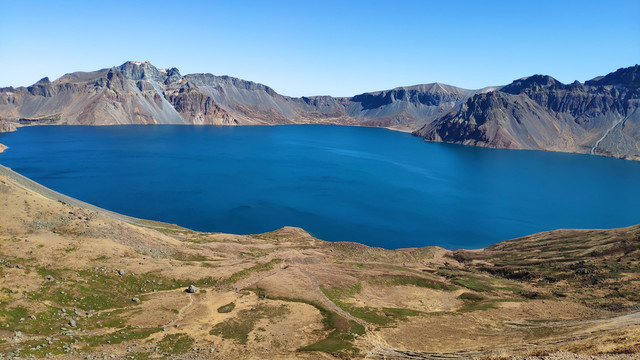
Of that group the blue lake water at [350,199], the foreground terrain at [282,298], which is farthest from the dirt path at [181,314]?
the blue lake water at [350,199]

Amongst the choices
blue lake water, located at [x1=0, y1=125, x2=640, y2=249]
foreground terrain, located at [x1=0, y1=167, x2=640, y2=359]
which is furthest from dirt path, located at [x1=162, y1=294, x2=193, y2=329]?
blue lake water, located at [x1=0, y1=125, x2=640, y2=249]

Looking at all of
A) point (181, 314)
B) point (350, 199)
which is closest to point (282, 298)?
point (181, 314)

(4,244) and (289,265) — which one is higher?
(4,244)

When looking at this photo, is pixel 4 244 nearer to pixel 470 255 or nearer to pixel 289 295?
pixel 289 295

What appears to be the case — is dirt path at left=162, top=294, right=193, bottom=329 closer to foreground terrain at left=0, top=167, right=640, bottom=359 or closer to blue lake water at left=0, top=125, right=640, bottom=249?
foreground terrain at left=0, top=167, right=640, bottom=359

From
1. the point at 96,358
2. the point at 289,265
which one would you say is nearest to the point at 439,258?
the point at 289,265

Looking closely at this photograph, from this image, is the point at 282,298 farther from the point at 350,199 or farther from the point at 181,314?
the point at 350,199

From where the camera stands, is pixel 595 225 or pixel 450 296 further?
pixel 595 225

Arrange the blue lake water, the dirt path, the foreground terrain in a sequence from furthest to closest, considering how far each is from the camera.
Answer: the blue lake water
the dirt path
the foreground terrain
